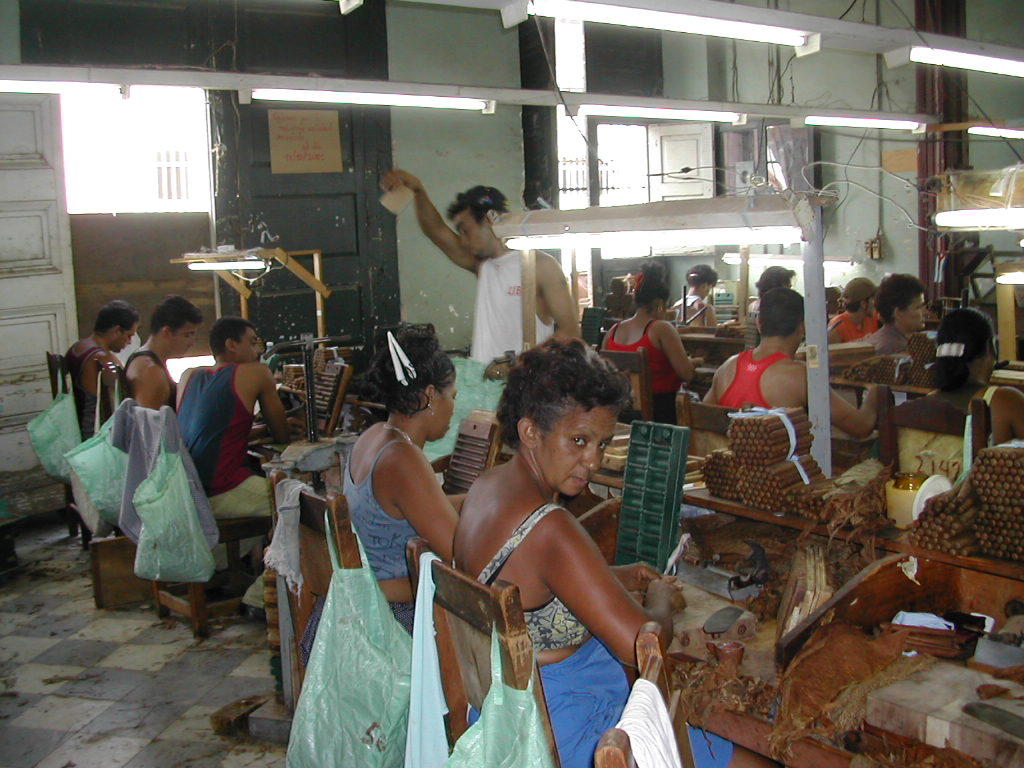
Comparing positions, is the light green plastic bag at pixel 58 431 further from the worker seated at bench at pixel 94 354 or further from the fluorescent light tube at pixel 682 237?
the fluorescent light tube at pixel 682 237

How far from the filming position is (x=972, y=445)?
3.08 m

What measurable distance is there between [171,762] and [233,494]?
1645 mm

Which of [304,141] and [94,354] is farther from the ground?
[304,141]

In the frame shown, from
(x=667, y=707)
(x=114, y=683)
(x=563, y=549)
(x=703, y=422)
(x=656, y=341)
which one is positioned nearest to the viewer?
(x=667, y=707)

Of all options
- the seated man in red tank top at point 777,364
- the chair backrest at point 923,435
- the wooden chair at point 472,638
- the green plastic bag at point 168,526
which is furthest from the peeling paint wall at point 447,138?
the wooden chair at point 472,638

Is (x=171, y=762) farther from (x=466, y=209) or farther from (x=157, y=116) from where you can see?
(x=157, y=116)

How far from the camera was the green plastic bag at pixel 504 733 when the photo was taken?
1817 millimetres

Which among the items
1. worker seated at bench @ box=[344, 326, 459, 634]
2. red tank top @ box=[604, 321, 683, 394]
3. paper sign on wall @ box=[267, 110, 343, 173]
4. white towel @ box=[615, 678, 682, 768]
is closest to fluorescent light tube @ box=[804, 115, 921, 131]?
red tank top @ box=[604, 321, 683, 394]

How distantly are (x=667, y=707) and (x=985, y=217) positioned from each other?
3699 mm

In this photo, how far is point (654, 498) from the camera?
3.13m

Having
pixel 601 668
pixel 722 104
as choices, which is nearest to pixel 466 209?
pixel 722 104

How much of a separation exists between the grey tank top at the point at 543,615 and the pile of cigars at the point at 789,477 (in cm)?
110

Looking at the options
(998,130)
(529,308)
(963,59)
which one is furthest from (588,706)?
(998,130)

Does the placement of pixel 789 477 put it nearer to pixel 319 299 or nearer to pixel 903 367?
pixel 903 367
